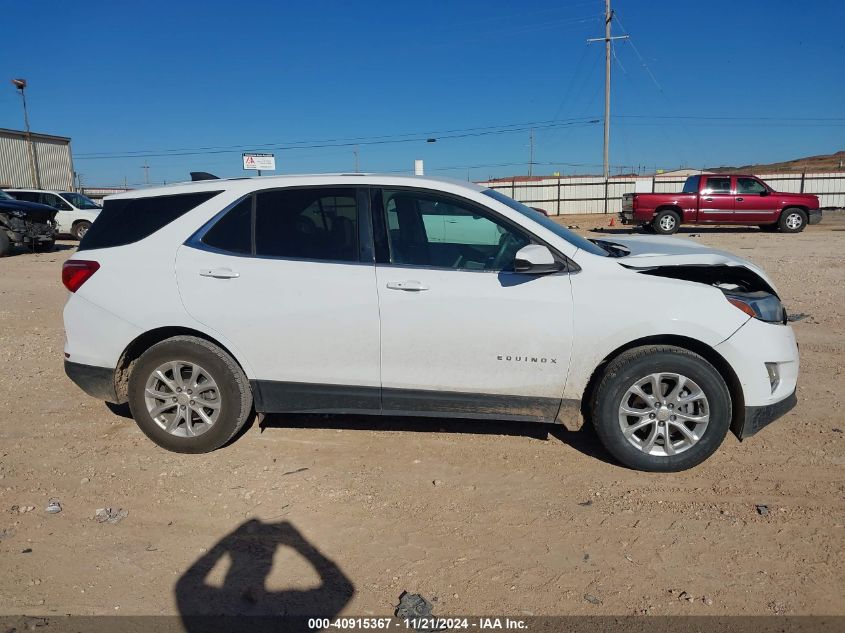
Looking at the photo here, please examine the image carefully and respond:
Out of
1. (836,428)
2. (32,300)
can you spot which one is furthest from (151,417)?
(32,300)

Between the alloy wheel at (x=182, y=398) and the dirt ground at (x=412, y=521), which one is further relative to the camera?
the alloy wheel at (x=182, y=398)

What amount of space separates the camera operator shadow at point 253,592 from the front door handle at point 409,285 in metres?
1.50

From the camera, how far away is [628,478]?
378cm

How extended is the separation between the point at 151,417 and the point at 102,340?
0.61 metres

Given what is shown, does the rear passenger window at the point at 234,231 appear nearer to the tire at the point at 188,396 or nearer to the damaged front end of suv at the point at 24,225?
the tire at the point at 188,396

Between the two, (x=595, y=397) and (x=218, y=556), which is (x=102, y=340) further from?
(x=595, y=397)

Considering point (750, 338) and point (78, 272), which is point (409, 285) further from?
point (78, 272)

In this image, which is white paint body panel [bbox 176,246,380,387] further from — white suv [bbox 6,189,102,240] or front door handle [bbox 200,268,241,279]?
white suv [bbox 6,189,102,240]

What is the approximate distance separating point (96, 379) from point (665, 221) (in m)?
19.1

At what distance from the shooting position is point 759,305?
145 inches

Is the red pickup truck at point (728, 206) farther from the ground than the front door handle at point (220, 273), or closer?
farther from the ground

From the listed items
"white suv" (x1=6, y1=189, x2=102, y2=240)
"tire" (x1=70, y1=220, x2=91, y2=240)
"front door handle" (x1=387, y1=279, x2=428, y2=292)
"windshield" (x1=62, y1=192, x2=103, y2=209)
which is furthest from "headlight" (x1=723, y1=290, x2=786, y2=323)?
"windshield" (x1=62, y1=192, x2=103, y2=209)

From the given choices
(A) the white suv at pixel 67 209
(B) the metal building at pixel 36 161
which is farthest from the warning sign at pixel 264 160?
(B) the metal building at pixel 36 161

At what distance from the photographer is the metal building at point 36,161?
109ft
